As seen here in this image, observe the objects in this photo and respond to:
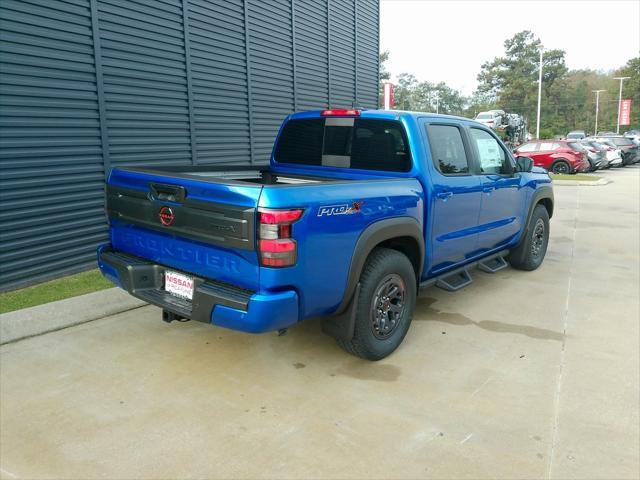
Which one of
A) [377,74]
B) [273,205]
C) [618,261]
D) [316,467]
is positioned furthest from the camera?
[377,74]

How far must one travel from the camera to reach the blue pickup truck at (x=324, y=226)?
2957 mm

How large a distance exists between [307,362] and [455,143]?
7.99 ft

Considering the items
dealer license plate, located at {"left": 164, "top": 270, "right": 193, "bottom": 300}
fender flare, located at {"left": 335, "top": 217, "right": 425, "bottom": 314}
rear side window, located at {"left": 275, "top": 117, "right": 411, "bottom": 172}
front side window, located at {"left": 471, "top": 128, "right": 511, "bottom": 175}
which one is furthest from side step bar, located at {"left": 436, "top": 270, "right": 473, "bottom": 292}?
dealer license plate, located at {"left": 164, "top": 270, "right": 193, "bottom": 300}

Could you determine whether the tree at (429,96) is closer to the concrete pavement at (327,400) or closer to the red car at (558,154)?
the red car at (558,154)

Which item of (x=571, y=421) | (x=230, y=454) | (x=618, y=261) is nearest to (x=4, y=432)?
(x=230, y=454)

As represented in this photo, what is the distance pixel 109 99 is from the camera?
20.4 feet

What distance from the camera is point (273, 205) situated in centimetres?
284

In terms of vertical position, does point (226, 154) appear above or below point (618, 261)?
above

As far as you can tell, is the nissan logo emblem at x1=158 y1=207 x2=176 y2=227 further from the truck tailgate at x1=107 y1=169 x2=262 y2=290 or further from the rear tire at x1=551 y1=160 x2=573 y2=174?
the rear tire at x1=551 y1=160 x2=573 y2=174

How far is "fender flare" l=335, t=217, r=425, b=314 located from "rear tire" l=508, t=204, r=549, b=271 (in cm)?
302

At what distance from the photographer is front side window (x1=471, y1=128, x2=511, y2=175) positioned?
16.6 feet

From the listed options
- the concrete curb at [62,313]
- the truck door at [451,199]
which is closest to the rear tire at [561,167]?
the truck door at [451,199]

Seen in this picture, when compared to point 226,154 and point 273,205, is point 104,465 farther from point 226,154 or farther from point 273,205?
point 226,154

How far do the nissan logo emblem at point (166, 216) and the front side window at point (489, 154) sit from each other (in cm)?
309
